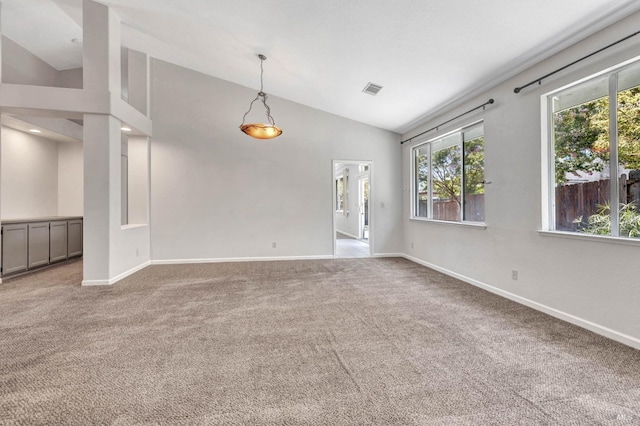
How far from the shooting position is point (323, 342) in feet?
7.77

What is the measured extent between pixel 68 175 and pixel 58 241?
1669 mm

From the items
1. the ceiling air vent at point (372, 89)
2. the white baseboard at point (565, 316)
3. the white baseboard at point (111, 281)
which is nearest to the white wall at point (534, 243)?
the white baseboard at point (565, 316)

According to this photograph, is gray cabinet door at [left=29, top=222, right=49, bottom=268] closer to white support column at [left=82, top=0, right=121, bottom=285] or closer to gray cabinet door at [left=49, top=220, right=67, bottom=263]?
gray cabinet door at [left=49, top=220, right=67, bottom=263]

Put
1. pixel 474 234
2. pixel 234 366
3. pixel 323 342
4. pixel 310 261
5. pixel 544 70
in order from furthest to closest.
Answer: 1. pixel 310 261
2. pixel 474 234
3. pixel 544 70
4. pixel 323 342
5. pixel 234 366

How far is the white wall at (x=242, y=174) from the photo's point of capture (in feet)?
18.5

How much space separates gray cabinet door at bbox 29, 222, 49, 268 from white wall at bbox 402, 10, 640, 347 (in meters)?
6.87

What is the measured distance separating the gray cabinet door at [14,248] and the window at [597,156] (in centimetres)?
729

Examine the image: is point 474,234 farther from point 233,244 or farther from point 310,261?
point 233,244

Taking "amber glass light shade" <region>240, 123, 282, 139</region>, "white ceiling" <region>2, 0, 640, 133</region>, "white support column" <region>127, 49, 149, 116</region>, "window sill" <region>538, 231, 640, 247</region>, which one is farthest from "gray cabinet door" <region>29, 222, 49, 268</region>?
"window sill" <region>538, 231, 640, 247</region>

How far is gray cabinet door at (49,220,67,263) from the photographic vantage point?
5266 millimetres

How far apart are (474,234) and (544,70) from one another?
211cm

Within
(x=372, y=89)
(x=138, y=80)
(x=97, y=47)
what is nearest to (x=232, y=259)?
(x=138, y=80)

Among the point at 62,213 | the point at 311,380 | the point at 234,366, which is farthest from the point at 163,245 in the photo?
the point at 311,380

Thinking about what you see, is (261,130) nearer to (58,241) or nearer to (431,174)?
(431,174)
